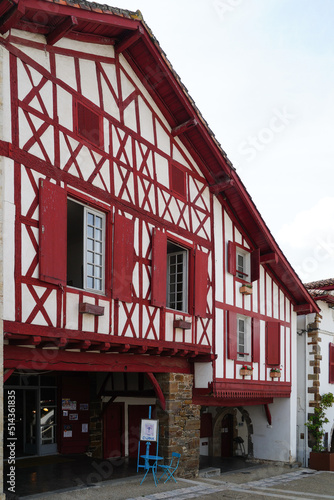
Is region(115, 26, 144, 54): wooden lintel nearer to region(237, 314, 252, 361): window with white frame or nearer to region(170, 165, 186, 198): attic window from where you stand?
region(170, 165, 186, 198): attic window

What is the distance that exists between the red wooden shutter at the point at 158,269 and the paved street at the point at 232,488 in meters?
3.41

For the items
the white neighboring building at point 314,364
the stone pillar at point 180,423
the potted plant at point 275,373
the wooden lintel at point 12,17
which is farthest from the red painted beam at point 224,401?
the wooden lintel at point 12,17

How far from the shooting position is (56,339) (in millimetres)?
8453

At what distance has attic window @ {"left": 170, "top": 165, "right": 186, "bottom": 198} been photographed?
39.1 ft

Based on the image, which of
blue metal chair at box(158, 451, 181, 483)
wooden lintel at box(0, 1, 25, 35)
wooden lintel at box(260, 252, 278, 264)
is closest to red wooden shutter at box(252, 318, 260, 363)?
wooden lintel at box(260, 252, 278, 264)

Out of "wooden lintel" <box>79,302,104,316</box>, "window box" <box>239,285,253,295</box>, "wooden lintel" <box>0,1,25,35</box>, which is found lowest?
"wooden lintel" <box>79,302,104,316</box>

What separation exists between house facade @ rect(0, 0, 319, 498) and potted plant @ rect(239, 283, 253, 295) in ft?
0.12

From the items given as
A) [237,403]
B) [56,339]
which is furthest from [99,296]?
[237,403]

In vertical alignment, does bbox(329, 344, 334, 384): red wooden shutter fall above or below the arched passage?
above

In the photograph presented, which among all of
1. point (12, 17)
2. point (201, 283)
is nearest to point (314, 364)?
point (201, 283)

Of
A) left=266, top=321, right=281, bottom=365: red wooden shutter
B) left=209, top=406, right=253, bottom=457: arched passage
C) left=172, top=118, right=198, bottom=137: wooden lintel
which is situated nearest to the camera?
left=172, top=118, right=198, bottom=137: wooden lintel

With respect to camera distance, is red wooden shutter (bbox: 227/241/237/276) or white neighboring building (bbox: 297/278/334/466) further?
white neighboring building (bbox: 297/278/334/466)

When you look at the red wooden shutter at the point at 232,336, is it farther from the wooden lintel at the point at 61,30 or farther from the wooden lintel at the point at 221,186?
the wooden lintel at the point at 61,30

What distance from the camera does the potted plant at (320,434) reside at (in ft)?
50.8
